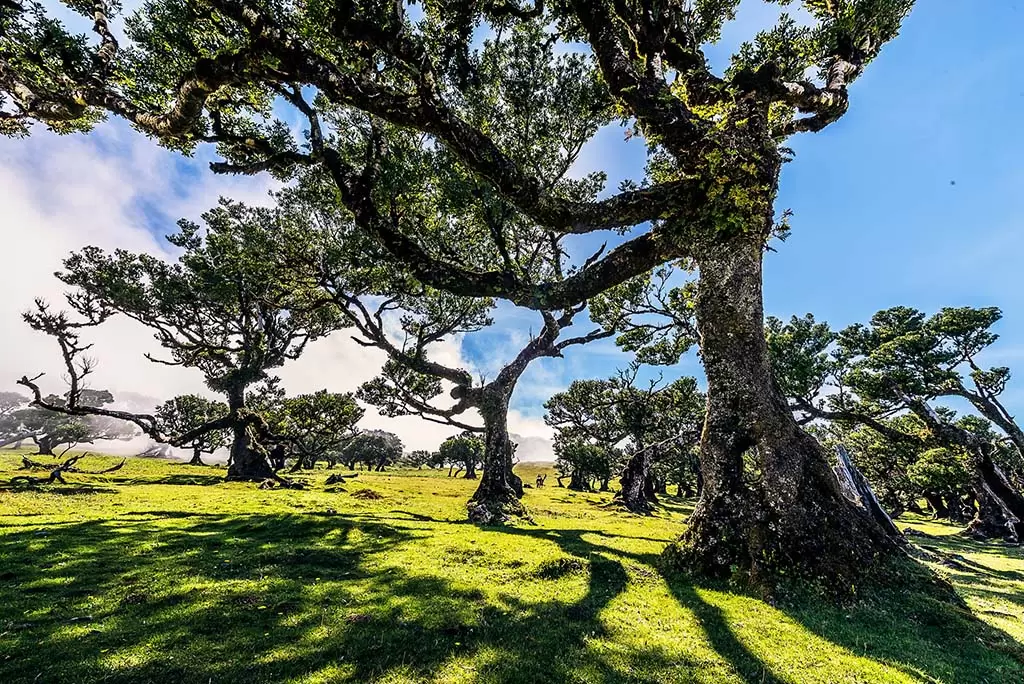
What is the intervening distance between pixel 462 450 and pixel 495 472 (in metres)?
55.8

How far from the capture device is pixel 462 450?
73750 mm

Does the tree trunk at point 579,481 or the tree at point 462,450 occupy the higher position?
the tree at point 462,450

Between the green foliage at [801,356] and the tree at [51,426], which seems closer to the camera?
the green foliage at [801,356]

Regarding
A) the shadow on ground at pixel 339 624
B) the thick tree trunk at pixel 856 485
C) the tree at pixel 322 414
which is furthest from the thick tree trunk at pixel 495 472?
the tree at pixel 322 414

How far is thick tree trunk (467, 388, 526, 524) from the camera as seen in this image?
18.0m

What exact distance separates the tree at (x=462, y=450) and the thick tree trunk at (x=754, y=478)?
6210 centimetres

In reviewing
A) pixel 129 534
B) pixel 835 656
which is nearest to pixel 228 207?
pixel 129 534

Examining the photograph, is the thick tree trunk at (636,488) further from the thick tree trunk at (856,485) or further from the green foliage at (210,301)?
the green foliage at (210,301)

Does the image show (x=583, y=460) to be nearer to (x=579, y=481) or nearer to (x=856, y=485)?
(x=579, y=481)

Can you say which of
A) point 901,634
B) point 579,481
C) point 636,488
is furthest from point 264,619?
point 579,481

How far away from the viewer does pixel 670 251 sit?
435 inches

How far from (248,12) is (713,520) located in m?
17.0

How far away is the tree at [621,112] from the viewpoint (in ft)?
29.3

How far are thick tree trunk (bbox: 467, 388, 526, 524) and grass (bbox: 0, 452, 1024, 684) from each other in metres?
6.75
